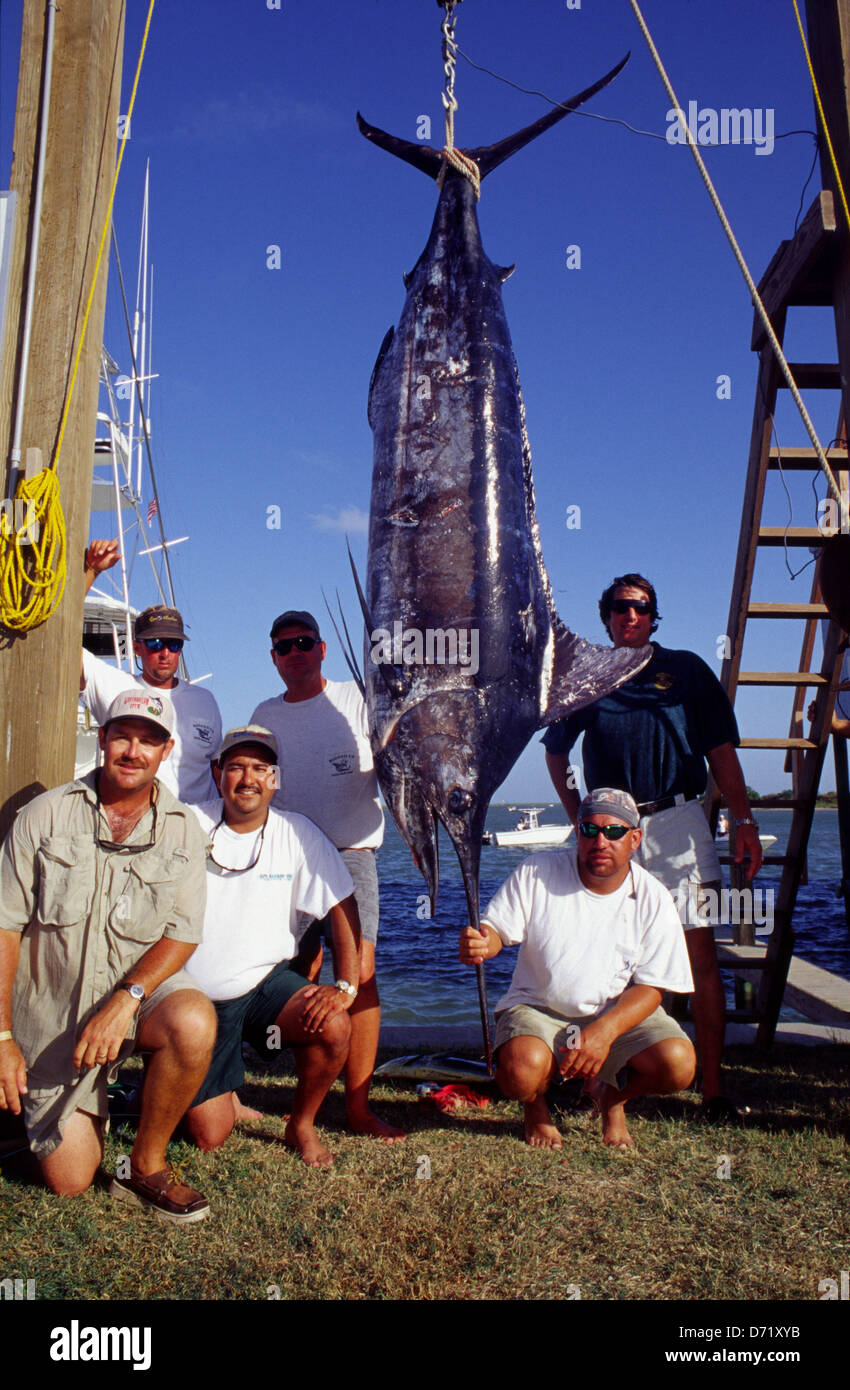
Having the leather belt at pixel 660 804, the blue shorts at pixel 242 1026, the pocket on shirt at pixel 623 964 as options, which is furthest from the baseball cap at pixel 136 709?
the leather belt at pixel 660 804

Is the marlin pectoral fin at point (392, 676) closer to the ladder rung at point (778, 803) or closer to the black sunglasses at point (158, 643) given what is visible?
the black sunglasses at point (158, 643)

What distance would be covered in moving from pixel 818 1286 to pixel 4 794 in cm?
268

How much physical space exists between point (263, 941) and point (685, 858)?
169 centimetres

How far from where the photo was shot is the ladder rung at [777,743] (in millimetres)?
4430

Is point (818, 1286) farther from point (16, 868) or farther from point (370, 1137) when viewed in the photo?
point (16, 868)

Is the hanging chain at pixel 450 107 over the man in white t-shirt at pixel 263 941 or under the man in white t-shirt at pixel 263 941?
over

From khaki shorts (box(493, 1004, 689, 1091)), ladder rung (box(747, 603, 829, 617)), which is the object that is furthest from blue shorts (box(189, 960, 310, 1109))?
ladder rung (box(747, 603, 829, 617))

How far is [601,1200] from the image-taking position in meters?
2.61

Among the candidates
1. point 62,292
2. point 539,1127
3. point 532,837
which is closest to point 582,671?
point 539,1127

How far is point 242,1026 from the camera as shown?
10.4 ft

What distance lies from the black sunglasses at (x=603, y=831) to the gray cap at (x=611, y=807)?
0.03 metres

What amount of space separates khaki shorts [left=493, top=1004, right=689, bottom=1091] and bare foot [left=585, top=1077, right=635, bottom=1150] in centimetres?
4

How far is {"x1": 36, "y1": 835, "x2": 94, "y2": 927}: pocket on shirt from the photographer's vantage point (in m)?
2.64

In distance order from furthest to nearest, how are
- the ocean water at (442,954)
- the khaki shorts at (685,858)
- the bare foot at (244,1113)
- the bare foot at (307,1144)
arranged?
the ocean water at (442,954), the khaki shorts at (685,858), the bare foot at (244,1113), the bare foot at (307,1144)
